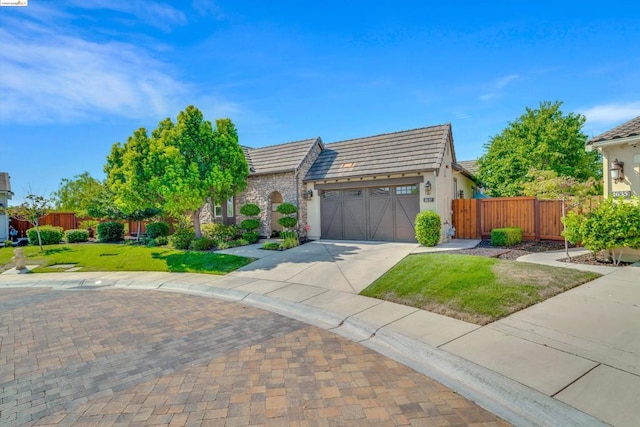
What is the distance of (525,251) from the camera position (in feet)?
38.1

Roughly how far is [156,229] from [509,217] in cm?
1873

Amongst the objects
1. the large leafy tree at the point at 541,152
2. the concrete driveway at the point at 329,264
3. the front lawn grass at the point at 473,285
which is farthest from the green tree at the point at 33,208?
the large leafy tree at the point at 541,152

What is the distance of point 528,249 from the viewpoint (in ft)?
39.4

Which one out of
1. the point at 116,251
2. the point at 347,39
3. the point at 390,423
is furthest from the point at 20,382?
the point at 116,251

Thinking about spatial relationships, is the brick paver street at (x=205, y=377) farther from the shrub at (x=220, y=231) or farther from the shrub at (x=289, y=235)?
the shrub at (x=220, y=231)

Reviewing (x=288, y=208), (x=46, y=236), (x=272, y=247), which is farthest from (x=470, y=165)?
(x=46, y=236)

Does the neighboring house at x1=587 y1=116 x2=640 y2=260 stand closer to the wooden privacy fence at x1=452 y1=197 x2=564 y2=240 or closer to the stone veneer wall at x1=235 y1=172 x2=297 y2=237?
the wooden privacy fence at x1=452 y1=197 x2=564 y2=240

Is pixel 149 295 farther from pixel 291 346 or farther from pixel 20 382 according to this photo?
pixel 291 346

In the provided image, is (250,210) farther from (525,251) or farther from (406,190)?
(525,251)

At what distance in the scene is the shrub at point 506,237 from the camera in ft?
41.7

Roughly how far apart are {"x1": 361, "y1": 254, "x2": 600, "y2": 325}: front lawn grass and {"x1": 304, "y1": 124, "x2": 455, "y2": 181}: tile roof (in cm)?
613

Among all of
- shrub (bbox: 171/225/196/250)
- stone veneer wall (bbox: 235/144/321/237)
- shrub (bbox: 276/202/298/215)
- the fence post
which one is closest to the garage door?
stone veneer wall (bbox: 235/144/321/237)

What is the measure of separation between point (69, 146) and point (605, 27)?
25523 millimetres

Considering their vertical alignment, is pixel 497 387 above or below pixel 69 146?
below
